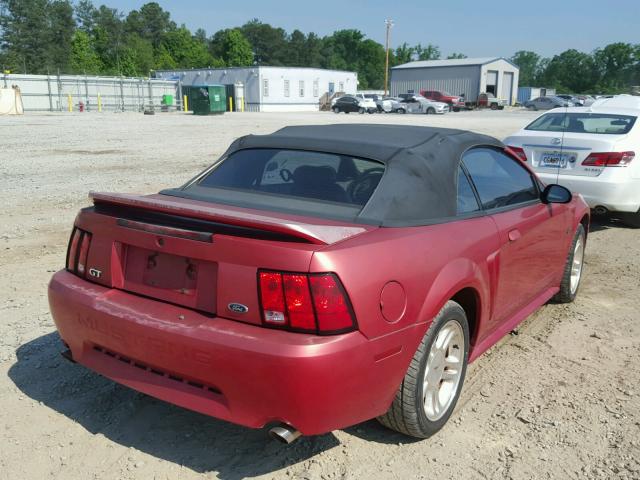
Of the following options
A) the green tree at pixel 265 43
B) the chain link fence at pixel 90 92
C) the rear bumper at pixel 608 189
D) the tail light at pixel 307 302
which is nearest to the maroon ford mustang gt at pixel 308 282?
the tail light at pixel 307 302

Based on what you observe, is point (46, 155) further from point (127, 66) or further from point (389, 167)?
point (127, 66)

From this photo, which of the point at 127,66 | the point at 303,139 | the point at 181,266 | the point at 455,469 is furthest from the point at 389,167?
the point at 127,66

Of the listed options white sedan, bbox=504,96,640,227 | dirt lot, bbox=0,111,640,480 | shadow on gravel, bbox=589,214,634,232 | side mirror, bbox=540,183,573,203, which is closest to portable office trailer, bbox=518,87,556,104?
shadow on gravel, bbox=589,214,634,232

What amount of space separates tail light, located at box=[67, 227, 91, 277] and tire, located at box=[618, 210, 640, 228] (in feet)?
23.4

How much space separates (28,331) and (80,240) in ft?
5.11

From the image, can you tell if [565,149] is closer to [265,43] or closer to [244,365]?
[244,365]

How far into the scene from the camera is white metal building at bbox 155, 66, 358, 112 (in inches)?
2325

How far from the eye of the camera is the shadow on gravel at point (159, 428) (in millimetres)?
2930

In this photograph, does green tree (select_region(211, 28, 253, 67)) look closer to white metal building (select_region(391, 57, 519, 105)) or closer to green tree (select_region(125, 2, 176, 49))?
green tree (select_region(125, 2, 176, 49))

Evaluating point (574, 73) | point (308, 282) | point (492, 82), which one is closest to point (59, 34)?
point (492, 82)

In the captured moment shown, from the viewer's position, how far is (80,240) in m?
3.19

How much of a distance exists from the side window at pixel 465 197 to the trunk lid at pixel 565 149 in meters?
4.47

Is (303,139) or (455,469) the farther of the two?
(303,139)

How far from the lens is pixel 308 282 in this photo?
8.09ft
